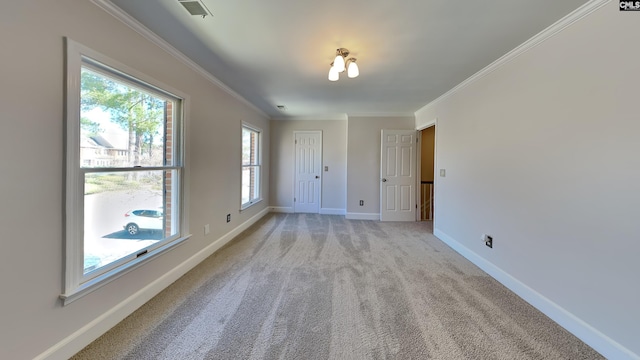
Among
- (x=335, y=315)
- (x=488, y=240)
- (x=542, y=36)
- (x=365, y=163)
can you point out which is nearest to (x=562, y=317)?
(x=488, y=240)

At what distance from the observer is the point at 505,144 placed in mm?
2533

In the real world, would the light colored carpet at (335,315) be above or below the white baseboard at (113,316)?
below

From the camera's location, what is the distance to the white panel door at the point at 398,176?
5258mm

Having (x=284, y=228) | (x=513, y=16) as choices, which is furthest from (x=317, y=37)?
(x=284, y=228)

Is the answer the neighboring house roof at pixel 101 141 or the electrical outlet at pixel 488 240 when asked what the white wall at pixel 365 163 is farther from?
the neighboring house roof at pixel 101 141

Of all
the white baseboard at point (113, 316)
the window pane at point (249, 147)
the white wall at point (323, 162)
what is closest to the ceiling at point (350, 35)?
the window pane at point (249, 147)

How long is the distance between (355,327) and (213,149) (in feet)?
8.84

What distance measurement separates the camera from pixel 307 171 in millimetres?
6039

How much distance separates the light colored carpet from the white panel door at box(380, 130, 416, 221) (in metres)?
2.06

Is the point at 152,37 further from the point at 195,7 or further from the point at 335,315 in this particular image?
the point at 335,315

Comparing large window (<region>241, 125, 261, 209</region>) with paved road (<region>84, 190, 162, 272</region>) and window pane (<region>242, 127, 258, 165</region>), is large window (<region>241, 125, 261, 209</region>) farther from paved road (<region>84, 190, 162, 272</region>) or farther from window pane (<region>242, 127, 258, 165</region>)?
paved road (<region>84, 190, 162, 272</region>)

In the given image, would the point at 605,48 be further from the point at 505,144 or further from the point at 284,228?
the point at 284,228

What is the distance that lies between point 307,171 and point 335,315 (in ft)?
14.1

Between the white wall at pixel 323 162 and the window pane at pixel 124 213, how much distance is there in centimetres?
357
